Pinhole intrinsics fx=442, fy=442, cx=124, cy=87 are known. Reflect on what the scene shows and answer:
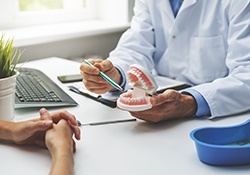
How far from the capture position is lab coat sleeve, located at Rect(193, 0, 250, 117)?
1163 millimetres

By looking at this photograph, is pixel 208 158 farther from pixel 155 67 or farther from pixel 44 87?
pixel 155 67

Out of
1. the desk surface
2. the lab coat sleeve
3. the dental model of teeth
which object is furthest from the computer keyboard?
the lab coat sleeve

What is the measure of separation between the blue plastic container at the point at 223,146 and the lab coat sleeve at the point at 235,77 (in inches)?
7.0

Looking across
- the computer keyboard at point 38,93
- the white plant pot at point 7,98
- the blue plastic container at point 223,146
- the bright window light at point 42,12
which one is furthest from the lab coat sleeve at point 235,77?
the bright window light at point 42,12

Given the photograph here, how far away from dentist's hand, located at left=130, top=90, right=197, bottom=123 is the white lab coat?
5 centimetres

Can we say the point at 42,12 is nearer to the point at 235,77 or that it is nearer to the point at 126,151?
the point at 235,77

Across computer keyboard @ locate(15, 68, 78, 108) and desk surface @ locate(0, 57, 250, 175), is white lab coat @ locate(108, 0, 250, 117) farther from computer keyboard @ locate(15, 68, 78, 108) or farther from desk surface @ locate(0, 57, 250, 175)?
computer keyboard @ locate(15, 68, 78, 108)

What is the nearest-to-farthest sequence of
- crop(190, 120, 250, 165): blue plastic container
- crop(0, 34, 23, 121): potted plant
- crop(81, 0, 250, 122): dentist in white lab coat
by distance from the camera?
crop(190, 120, 250, 165): blue plastic container
crop(0, 34, 23, 121): potted plant
crop(81, 0, 250, 122): dentist in white lab coat

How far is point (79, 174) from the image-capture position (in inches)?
32.9

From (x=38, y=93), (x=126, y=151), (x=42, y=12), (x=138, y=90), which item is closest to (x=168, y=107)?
(x=138, y=90)

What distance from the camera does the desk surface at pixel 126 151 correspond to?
855mm

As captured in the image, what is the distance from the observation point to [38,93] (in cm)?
126

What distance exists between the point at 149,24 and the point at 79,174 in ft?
2.94

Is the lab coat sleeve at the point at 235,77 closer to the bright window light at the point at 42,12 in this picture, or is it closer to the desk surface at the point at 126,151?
the desk surface at the point at 126,151
